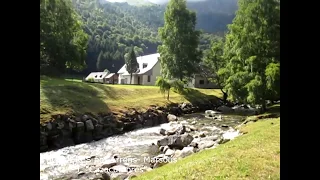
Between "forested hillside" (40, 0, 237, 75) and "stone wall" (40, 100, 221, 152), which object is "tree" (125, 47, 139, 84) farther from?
"stone wall" (40, 100, 221, 152)

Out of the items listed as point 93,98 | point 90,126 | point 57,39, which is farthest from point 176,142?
point 57,39

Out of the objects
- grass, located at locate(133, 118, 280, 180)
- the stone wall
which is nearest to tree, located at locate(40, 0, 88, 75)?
the stone wall

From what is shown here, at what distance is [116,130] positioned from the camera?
66.0 ft

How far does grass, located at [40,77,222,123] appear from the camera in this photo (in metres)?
19.6

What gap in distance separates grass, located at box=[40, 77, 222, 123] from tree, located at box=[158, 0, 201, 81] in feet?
14.9

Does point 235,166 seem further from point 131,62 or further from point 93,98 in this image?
point 131,62

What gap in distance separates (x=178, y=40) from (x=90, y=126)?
2226 cm

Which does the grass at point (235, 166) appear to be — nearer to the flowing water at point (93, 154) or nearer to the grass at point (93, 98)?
the flowing water at point (93, 154)

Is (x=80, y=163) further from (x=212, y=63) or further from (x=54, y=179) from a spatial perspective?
(x=212, y=63)

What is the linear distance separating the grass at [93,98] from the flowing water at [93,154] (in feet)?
10.1
